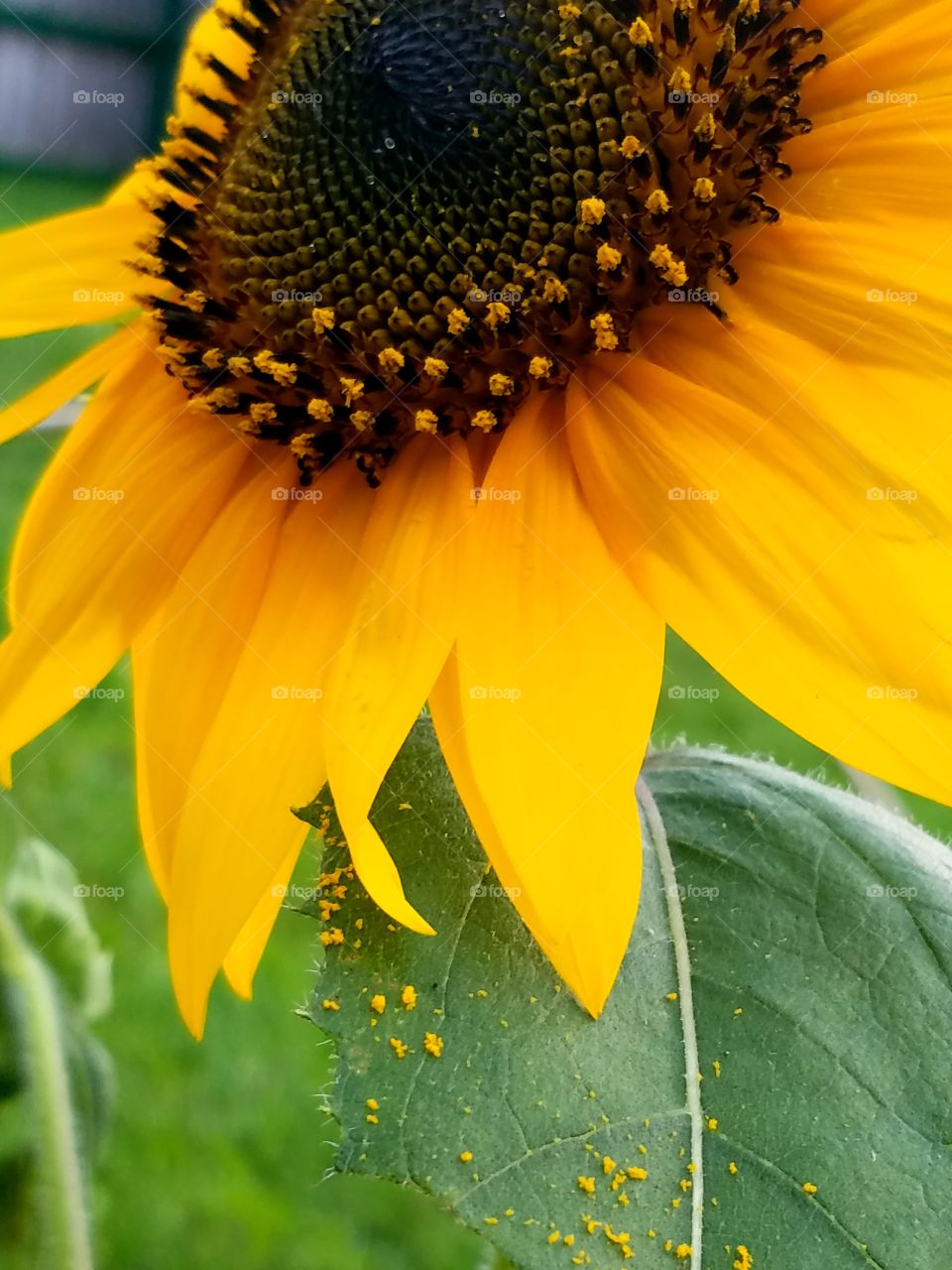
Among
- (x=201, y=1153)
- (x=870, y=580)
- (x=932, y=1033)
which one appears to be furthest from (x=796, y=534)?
(x=201, y=1153)

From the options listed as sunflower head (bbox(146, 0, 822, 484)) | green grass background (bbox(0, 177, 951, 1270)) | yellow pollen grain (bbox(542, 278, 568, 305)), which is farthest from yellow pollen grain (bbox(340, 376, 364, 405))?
green grass background (bbox(0, 177, 951, 1270))

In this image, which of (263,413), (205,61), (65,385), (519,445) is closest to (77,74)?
(205,61)

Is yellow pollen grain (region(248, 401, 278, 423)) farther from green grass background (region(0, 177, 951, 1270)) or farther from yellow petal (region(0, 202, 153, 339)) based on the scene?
green grass background (region(0, 177, 951, 1270))

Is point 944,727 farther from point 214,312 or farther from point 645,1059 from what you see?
point 214,312

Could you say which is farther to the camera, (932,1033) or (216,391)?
(216,391)

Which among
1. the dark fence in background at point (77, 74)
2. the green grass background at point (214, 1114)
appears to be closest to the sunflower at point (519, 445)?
the green grass background at point (214, 1114)

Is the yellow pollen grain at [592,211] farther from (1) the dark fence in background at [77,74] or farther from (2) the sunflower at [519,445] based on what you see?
(1) the dark fence in background at [77,74]

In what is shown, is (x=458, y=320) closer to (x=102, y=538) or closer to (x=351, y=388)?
(x=351, y=388)
